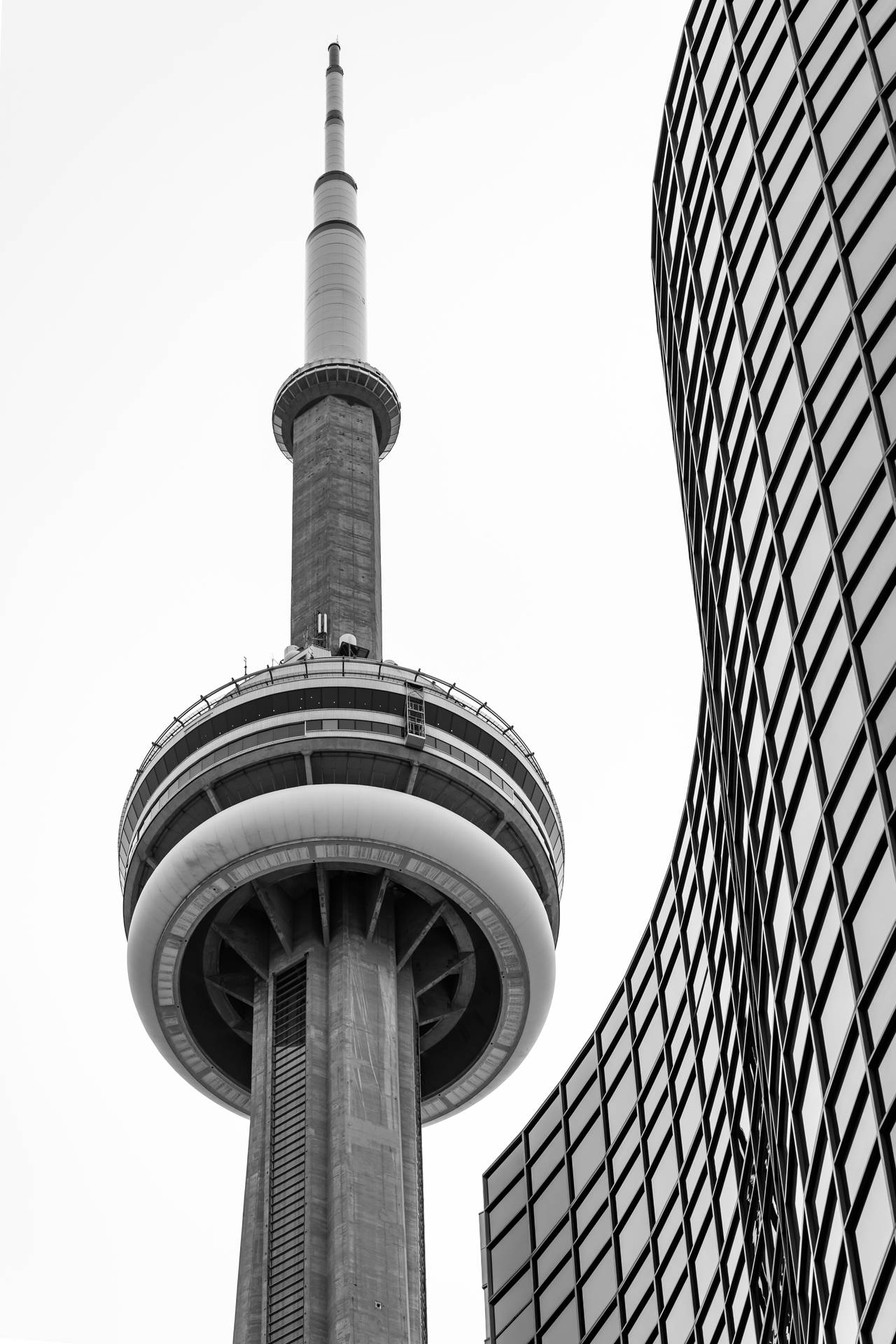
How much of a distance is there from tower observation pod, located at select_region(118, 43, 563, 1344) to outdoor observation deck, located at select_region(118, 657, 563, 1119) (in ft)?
0.32

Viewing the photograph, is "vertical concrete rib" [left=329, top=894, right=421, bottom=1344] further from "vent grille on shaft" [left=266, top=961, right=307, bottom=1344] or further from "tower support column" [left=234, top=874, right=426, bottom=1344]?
"vent grille on shaft" [left=266, top=961, right=307, bottom=1344]

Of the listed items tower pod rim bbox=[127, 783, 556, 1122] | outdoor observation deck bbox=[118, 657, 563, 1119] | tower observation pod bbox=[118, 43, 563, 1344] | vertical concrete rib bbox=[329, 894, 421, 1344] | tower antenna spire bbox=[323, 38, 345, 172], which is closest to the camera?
vertical concrete rib bbox=[329, 894, 421, 1344]

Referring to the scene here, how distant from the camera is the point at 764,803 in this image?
4231 cm

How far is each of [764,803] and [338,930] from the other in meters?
39.7

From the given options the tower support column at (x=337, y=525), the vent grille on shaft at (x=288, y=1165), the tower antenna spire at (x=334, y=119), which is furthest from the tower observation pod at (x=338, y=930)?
the tower antenna spire at (x=334, y=119)

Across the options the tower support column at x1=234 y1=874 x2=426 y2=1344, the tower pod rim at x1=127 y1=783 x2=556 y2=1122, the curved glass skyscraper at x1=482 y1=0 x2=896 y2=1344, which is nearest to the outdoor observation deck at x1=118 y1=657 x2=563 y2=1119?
the tower pod rim at x1=127 y1=783 x2=556 y2=1122

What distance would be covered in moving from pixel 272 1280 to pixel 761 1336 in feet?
99.4

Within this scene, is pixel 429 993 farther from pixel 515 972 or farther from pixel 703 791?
pixel 703 791

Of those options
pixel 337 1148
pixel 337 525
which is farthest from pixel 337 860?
pixel 337 525

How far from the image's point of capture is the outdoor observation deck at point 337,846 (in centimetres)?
7781

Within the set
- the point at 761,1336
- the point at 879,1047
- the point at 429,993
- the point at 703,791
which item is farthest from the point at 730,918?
the point at 429,993

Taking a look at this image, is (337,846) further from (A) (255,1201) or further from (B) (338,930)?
(A) (255,1201)

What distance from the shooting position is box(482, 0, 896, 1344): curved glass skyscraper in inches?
1387

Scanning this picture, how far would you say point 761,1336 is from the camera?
43719 millimetres
